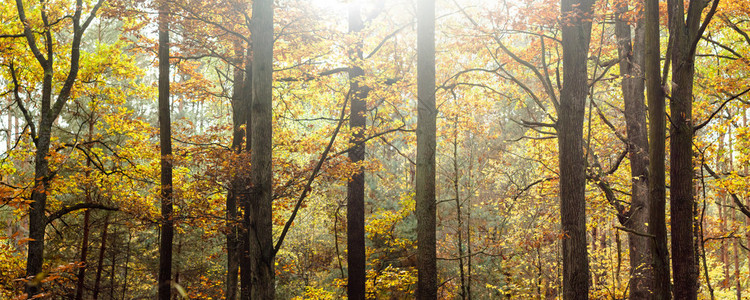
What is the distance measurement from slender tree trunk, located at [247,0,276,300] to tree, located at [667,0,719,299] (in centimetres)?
465

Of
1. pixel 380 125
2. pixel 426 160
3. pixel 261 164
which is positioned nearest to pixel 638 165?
pixel 426 160

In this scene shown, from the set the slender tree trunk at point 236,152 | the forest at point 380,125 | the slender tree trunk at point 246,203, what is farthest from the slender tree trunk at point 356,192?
the slender tree trunk at point 236,152

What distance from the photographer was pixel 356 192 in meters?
9.43

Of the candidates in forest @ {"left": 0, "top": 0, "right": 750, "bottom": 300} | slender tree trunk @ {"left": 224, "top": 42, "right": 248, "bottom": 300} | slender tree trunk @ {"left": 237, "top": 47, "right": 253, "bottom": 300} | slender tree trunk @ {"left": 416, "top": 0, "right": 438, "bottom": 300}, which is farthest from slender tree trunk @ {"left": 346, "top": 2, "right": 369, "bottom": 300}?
slender tree trunk @ {"left": 224, "top": 42, "right": 248, "bottom": 300}

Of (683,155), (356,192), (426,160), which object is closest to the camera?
(683,155)

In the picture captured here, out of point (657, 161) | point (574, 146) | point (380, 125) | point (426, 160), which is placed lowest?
point (657, 161)

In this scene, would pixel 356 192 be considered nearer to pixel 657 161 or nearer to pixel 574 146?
pixel 574 146

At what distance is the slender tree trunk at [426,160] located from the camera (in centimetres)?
643

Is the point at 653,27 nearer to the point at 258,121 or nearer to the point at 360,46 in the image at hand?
the point at 258,121

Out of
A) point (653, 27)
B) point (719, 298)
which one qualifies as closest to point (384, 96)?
point (653, 27)

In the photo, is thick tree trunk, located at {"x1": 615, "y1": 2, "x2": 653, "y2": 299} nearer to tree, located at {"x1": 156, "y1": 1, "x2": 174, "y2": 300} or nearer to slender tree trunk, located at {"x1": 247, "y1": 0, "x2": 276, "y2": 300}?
slender tree trunk, located at {"x1": 247, "y1": 0, "x2": 276, "y2": 300}

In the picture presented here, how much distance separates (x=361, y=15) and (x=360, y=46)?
1124 millimetres

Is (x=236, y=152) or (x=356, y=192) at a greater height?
(x=236, y=152)

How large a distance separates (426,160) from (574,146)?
2098 millimetres
